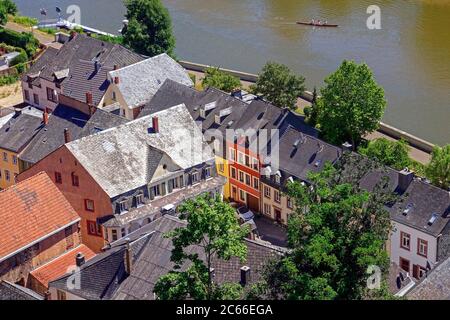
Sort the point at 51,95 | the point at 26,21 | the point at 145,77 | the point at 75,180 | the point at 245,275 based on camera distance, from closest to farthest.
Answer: the point at 245,275 → the point at 75,180 → the point at 145,77 → the point at 51,95 → the point at 26,21

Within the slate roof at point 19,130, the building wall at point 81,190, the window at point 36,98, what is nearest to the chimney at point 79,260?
the building wall at point 81,190

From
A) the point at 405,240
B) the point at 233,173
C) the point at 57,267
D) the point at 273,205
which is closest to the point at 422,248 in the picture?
the point at 405,240

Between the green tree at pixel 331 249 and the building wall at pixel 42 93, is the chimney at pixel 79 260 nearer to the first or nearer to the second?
the green tree at pixel 331 249

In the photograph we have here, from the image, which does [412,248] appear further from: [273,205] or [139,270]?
[139,270]

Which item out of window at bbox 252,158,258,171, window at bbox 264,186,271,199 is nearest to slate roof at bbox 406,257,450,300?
window at bbox 264,186,271,199

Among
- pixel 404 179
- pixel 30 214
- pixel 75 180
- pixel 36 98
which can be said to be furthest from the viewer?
pixel 36 98
